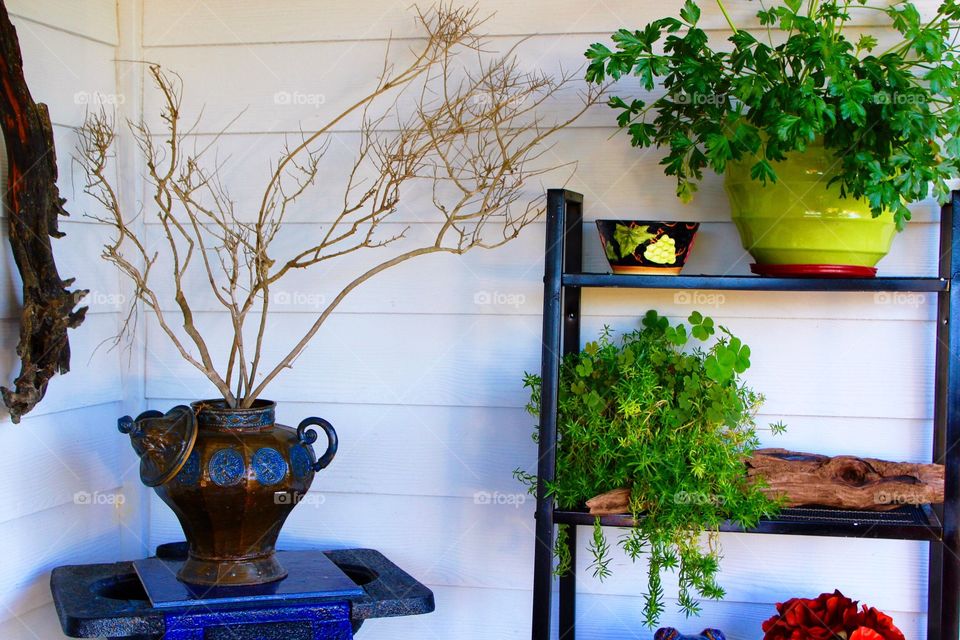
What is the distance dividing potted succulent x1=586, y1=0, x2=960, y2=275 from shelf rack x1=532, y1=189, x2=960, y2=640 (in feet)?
0.27

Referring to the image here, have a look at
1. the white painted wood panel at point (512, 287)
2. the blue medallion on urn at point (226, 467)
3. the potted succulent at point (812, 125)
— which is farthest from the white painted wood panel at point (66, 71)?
the potted succulent at point (812, 125)

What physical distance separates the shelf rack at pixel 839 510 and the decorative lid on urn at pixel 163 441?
23.4 inches

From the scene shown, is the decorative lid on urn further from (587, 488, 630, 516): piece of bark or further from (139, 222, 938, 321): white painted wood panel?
(587, 488, 630, 516): piece of bark

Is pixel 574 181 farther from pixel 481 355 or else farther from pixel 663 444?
pixel 663 444

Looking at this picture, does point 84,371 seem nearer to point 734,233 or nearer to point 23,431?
point 23,431

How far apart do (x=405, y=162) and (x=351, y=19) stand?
34 centimetres

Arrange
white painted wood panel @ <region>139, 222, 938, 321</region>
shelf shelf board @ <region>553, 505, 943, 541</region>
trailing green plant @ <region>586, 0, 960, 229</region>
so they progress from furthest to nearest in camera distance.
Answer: white painted wood panel @ <region>139, 222, 938, 321</region> → shelf shelf board @ <region>553, 505, 943, 541</region> → trailing green plant @ <region>586, 0, 960, 229</region>

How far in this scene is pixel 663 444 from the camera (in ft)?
5.42

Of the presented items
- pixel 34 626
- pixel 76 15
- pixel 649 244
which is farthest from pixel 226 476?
pixel 76 15

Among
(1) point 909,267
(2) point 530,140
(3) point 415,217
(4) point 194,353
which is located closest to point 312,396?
(4) point 194,353

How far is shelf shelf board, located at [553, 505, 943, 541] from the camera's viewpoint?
1.60 m

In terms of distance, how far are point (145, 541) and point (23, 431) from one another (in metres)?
0.45

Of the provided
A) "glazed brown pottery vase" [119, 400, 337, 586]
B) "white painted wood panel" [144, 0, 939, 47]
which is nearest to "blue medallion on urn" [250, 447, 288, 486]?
"glazed brown pottery vase" [119, 400, 337, 586]

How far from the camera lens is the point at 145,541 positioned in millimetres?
2113
